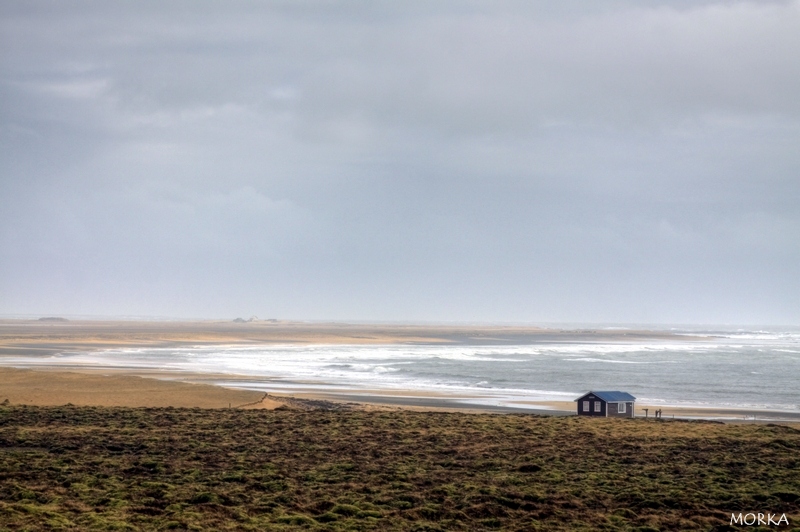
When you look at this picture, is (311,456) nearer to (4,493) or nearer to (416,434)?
(416,434)

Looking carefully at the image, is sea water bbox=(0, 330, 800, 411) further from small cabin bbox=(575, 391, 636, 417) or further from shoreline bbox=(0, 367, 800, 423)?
small cabin bbox=(575, 391, 636, 417)

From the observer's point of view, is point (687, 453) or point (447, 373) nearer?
point (687, 453)

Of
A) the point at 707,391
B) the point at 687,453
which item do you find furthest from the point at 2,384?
the point at 707,391

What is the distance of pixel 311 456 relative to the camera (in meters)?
25.0

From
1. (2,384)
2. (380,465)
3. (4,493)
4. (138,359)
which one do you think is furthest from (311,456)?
(138,359)

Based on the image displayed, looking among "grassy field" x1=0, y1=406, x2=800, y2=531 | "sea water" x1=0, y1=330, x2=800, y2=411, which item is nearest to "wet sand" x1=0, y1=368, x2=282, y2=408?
"sea water" x1=0, y1=330, x2=800, y2=411

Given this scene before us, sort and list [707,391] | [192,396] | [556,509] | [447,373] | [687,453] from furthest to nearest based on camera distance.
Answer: [447,373] → [707,391] → [192,396] → [687,453] → [556,509]

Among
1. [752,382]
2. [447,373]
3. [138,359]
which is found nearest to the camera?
[752,382]

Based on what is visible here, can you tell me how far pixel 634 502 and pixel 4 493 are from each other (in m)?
14.9

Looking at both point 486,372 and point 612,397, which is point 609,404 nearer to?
point 612,397

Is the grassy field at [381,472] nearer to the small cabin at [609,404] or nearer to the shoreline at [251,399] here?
the small cabin at [609,404]

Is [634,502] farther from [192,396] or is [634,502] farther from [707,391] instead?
[707,391]

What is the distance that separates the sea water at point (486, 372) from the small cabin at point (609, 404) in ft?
27.4

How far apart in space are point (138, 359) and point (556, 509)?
65398 mm
